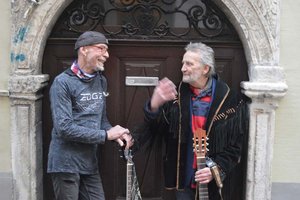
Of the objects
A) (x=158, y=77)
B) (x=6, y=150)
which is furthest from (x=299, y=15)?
(x=6, y=150)

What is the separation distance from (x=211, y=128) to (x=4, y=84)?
5.68 ft

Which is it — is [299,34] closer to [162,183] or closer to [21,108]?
[162,183]

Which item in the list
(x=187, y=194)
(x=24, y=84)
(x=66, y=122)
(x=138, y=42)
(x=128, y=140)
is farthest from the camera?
(x=138, y=42)

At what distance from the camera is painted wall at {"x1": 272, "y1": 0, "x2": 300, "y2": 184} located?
377 centimetres

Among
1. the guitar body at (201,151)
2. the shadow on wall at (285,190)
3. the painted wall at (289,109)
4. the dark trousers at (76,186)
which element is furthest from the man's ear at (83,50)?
the shadow on wall at (285,190)

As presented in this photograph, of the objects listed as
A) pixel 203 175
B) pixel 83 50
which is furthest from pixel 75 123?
pixel 203 175

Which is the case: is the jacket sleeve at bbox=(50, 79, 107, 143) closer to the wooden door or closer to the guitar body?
the guitar body

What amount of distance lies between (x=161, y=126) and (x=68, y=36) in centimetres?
119

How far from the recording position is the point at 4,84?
3.86 m

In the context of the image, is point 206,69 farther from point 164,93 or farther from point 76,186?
point 76,186

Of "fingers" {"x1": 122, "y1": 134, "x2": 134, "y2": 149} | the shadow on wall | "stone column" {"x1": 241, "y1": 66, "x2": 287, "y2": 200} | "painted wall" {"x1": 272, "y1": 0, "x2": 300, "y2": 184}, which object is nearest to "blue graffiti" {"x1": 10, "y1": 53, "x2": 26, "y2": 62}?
"fingers" {"x1": 122, "y1": 134, "x2": 134, "y2": 149}

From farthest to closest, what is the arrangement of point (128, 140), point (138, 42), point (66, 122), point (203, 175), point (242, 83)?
1. point (138, 42)
2. point (242, 83)
3. point (128, 140)
4. point (203, 175)
5. point (66, 122)

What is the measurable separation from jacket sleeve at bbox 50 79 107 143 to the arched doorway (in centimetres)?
81

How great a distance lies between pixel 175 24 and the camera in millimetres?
4047
